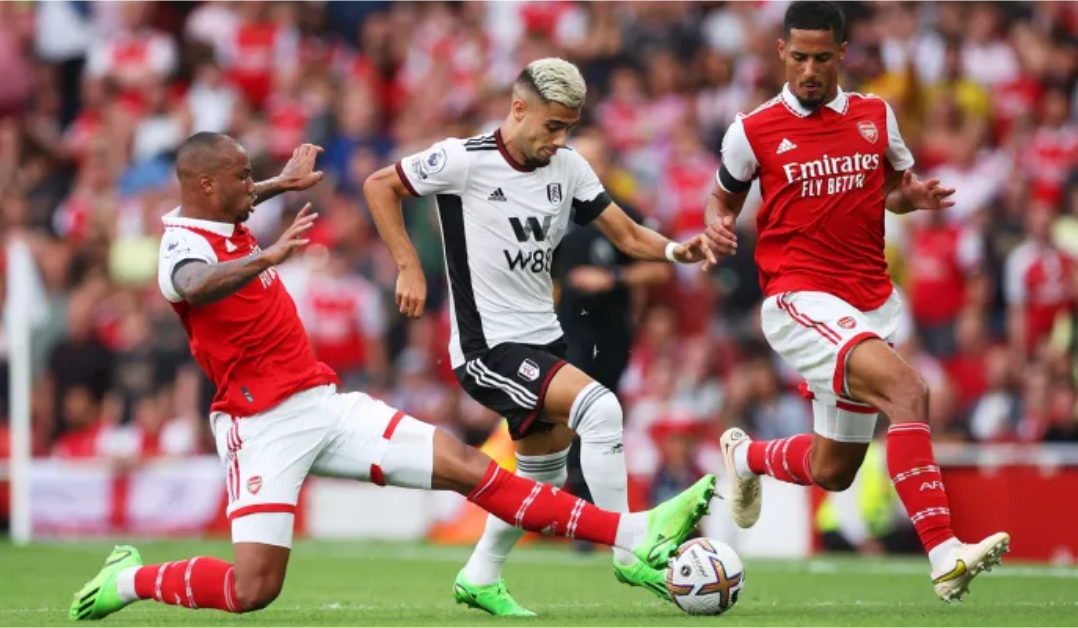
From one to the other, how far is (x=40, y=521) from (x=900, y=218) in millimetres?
7942

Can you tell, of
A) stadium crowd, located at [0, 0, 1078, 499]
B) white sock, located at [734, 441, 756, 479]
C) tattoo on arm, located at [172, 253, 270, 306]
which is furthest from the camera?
stadium crowd, located at [0, 0, 1078, 499]

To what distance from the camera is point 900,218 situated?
675 inches

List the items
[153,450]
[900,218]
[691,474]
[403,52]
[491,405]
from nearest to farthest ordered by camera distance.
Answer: [491,405]
[691,474]
[900,218]
[153,450]
[403,52]

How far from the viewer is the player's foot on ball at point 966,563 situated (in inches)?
339

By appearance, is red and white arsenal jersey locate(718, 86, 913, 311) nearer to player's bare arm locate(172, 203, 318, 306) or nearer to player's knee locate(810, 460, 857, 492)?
player's knee locate(810, 460, 857, 492)

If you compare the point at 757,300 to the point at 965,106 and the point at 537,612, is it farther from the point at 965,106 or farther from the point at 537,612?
the point at 537,612

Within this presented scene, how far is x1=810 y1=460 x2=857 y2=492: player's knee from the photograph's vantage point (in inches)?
398

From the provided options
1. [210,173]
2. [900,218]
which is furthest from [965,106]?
[210,173]

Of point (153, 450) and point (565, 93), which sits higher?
point (565, 93)

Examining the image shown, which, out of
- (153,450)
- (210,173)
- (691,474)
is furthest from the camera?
(153,450)

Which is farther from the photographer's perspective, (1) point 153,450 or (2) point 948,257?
(1) point 153,450

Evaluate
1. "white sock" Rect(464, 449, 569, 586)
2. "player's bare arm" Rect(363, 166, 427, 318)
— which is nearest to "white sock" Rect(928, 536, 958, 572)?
"white sock" Rect(464, 449, 569, 586)

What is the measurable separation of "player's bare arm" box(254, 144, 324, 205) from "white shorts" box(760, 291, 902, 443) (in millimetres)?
2280

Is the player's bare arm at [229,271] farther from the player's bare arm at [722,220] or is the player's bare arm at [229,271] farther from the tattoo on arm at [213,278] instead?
the player's bare arm at [722,220]
